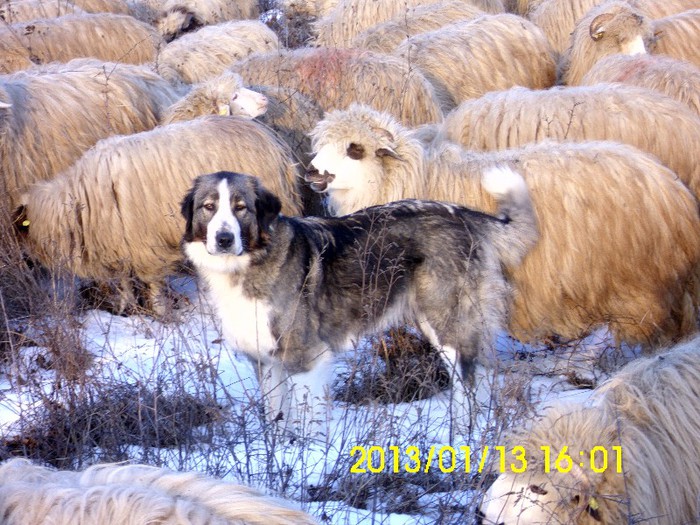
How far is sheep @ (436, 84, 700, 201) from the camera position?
695 cm

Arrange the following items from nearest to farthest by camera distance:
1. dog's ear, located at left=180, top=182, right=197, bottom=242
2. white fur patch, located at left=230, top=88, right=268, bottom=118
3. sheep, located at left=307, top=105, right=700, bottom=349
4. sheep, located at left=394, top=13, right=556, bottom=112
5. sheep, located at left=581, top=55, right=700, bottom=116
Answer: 1. dog's ear, located at left=180, top=182, right=197, bottom=242
2. sheep, located at left=307, top=105, right=700, bottom=349
3. white fur patch, located at left=230, top=88, right=268, bottom=118
4. sheep, located at left=581, top=55, right=700, bottom=116
5. sheep, located at left=394, top=13, right=556, bottom=112

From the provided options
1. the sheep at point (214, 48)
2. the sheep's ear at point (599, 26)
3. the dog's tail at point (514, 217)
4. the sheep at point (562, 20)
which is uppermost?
the dog's tail at point (514, 217)

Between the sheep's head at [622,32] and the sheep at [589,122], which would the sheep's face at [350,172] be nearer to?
the sheep at [589,122]

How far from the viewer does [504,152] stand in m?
6.41

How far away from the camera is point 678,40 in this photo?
9.73 meters

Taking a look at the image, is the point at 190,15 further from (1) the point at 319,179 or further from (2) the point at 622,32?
(1) the point at 319,179

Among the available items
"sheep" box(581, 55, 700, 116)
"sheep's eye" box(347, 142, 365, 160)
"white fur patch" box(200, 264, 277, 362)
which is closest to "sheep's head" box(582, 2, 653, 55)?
"sheep" box(581, 55, 700, 116)

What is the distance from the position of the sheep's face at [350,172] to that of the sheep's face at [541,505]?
128 inches

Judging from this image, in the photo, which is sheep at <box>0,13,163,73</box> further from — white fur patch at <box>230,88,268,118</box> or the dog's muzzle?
the dog's muzzle

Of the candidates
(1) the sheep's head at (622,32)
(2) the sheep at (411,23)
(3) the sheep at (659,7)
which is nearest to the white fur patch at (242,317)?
(2) the sheep at (411,23)

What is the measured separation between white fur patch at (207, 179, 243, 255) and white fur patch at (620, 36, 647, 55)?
17.9ft

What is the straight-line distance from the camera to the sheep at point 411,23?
32.3ft

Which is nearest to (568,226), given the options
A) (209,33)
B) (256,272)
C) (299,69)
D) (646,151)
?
(646,151)

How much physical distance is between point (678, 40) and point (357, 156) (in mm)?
4655
